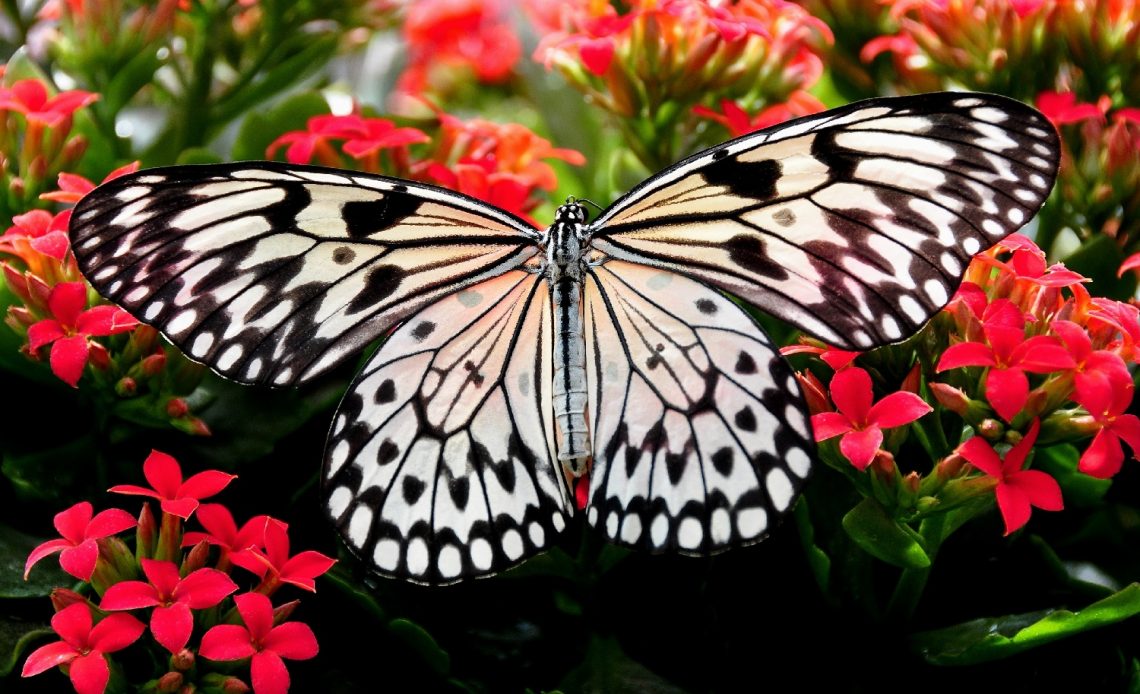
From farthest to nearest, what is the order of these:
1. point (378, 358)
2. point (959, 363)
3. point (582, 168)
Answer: point (582, 168) → point (378, 358) → point (959, 363)

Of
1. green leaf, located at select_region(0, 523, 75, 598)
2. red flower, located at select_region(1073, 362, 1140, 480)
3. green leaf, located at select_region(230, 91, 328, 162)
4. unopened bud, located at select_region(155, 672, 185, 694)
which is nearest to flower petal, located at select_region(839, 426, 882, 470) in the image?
red flower, located at select_region(1073, 362, 1140, 480)

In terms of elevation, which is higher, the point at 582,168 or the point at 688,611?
the point at 582,168

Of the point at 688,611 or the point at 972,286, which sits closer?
the point at 972,286

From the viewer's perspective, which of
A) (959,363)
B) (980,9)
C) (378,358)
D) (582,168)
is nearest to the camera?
(959,363)

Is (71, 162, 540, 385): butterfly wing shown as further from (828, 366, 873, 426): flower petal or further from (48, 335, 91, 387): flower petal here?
(828, 366, 873, 426): flower petal

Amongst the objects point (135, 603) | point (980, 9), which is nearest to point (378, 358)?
point (135, 603)

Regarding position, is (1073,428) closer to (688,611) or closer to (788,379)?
(788,379)

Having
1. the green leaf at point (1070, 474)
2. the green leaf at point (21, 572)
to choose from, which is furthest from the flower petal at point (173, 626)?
the green leaf at point (1070, 474)

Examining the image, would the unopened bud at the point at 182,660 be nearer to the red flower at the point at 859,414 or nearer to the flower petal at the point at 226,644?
the flower petal at the point at 226,644
